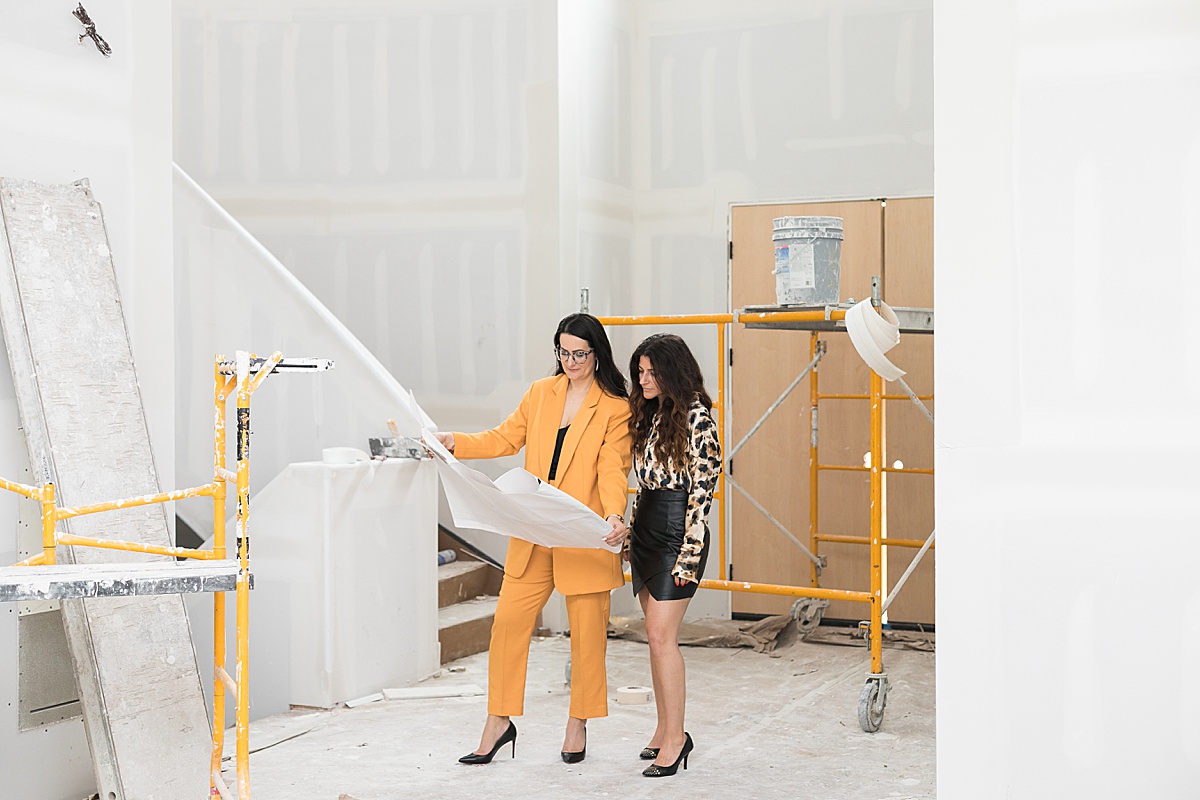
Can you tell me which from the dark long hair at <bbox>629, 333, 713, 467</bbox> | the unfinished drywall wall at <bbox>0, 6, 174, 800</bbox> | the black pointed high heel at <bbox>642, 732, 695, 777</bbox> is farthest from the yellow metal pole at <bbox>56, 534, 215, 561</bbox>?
the black pointed high heel at <bbox>642, 732, 695, 777</bbox>

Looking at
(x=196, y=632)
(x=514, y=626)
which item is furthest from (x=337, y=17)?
(x=514, y=626)

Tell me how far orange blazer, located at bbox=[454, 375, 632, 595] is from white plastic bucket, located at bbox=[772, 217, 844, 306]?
1.20 meters

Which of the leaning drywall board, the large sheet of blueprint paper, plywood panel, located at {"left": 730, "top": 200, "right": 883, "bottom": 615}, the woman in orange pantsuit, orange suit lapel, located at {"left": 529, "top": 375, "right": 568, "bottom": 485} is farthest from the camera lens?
plywood panel, located at {"left": 730, "top": 200, "right": 883, "bottom": 615}

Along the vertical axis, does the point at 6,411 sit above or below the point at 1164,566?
above

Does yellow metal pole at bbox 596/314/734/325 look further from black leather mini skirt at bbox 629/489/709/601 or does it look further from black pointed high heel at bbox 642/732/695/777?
black pointed high heel at bbox 642/732/695/777

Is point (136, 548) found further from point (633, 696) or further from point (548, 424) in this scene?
point (633, 696)

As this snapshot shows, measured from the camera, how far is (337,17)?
7.17 meters

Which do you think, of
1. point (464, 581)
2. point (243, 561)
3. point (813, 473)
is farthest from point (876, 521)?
point (243, 561)

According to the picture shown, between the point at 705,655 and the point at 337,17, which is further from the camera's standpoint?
the point at 337,17

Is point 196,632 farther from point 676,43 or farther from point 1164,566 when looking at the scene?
point 676,43

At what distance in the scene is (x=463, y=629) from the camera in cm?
625

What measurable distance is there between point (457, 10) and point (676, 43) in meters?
1.39

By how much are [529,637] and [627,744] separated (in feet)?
2.33

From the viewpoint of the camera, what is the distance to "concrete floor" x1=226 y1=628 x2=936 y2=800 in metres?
4.19
